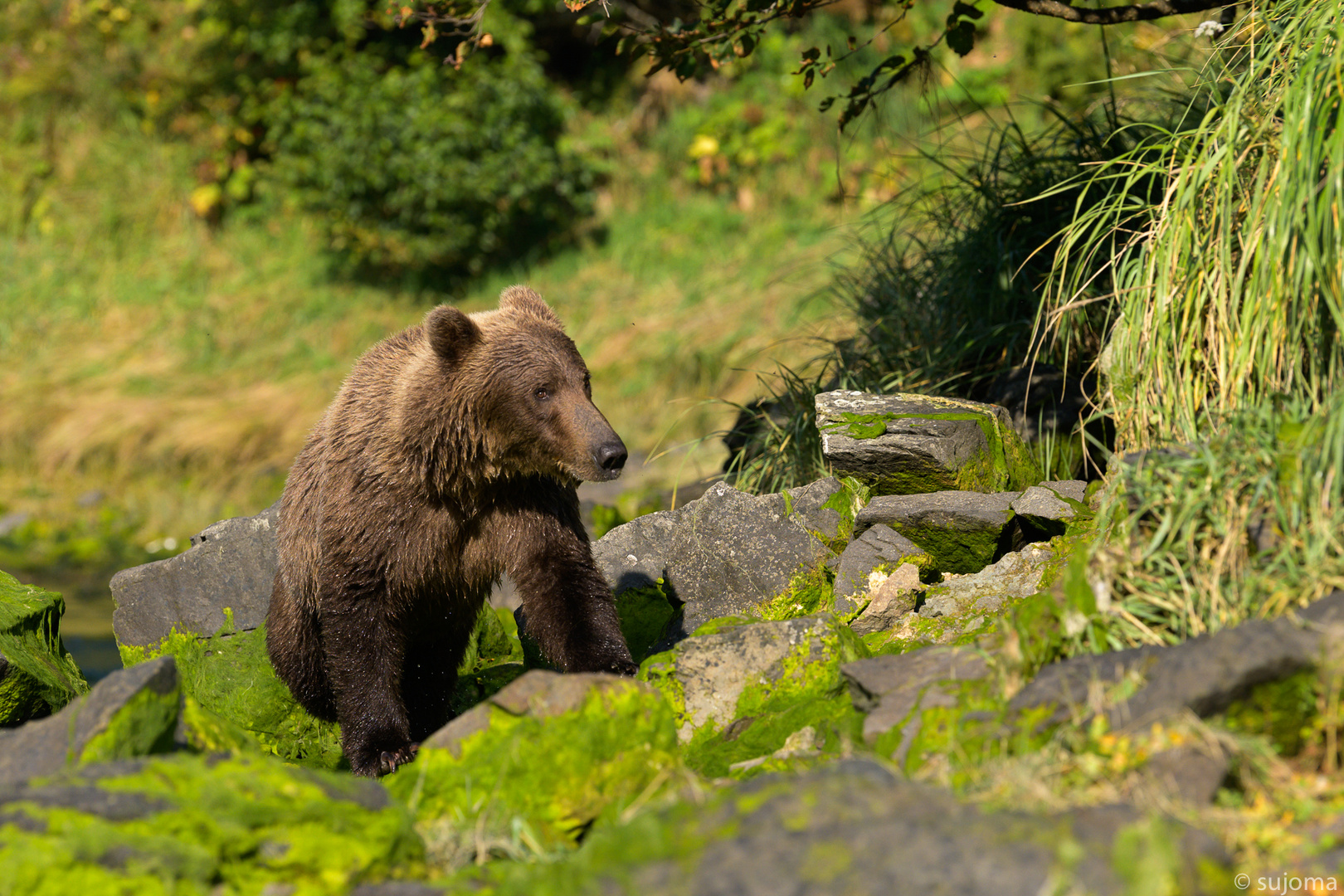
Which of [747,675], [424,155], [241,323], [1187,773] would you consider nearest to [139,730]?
[747,675]

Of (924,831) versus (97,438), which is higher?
(924,831)

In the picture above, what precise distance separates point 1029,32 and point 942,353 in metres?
7.26

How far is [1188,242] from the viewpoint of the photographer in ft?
12.5

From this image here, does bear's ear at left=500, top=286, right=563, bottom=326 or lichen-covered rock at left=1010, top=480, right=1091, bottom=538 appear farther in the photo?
bear's ear at left=500, top=286, right=563, bottom=326

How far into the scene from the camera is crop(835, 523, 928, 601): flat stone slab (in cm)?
450

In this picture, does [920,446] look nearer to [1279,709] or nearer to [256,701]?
[1279,709]

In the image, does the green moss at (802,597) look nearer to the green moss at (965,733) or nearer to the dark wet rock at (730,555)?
the dark wet rock at (730,555)

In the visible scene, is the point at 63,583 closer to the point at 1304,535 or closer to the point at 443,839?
the point at 443,839

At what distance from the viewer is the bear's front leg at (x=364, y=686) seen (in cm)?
439

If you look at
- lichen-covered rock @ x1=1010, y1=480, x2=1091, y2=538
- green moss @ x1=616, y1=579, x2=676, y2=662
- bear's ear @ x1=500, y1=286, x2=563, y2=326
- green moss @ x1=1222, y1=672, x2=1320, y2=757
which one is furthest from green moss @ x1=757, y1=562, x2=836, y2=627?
green moss @ x1=1222, y1=672, x2=1320, y2=757

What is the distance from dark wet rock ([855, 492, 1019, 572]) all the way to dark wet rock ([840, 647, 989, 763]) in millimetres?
1127

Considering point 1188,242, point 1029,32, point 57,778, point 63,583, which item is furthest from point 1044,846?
point 1029,32

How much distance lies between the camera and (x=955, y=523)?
446cm

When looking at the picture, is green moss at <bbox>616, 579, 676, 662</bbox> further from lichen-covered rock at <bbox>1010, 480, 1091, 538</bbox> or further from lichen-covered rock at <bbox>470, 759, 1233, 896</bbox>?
lichen-covered rock at <bbox>470, 759, 1233, 896</bbox>
